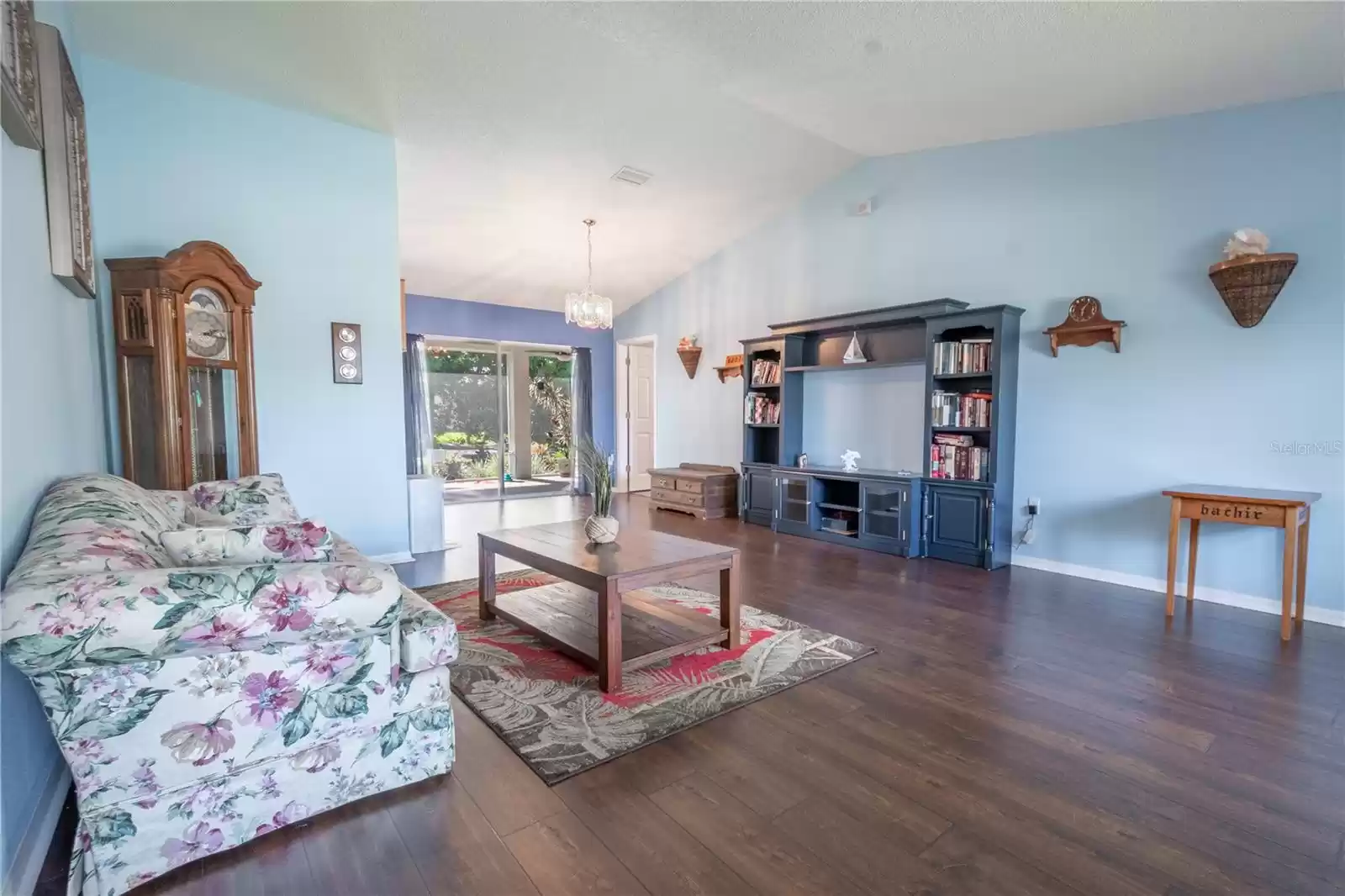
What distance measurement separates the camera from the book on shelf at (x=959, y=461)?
451cm

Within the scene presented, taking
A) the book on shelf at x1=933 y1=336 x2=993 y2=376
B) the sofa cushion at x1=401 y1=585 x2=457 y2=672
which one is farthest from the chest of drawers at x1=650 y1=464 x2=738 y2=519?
the sofa cushion at x1=401 y1=585 x2=457 y2=672

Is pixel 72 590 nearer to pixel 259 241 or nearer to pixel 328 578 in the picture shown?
pixel 328 578

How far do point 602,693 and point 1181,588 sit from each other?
11.9ft

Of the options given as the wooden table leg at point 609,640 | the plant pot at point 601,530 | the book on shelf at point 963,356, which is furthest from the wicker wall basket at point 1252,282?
the wooden table leg at point 609,640

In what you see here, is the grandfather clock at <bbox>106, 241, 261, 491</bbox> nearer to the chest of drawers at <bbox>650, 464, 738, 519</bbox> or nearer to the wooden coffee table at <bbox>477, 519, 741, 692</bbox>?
the wooden coffee table at <bbox>477, 519, 741, 692</bbox>

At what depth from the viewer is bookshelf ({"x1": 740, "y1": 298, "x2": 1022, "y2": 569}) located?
4.48 metres

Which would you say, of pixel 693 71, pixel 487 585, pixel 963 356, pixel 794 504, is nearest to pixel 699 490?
pixel 794 504

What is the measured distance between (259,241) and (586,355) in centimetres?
485

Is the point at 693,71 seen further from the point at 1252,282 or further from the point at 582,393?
the point at 582,393

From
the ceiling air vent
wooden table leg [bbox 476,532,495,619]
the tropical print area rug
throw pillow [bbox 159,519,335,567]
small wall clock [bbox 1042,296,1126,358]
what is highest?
the ceiling air vent

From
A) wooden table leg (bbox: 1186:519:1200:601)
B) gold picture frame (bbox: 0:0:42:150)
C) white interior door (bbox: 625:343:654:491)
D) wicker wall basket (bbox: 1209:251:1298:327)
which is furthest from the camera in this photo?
white interior door (bbox: 625:343:654:491)

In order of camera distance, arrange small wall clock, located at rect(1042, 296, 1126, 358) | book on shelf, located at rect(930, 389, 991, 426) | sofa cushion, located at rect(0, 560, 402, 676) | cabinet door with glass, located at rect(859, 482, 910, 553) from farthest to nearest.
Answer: cabinet door with glass, located at rect(859, 482, 910, 553) < book on shelf, located at rect(930, 389, 991, 426) < small wall clock, located at rect(1042, 296, 1126, 358) < sofa cushion, located at rect(0, 560, 402, 676)

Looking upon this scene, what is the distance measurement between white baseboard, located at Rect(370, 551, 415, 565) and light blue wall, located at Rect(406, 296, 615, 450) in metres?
3.54

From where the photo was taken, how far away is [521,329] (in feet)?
26.3
